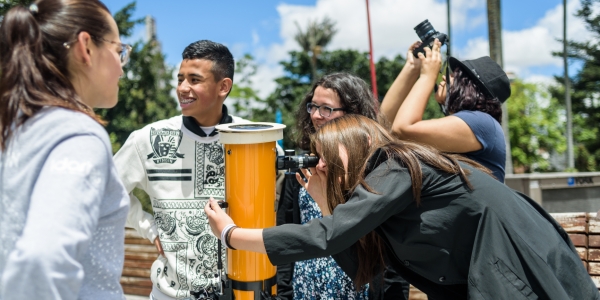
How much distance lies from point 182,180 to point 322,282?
828 millimetres

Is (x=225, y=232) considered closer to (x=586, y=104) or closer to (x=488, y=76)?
(x=488, y=76)

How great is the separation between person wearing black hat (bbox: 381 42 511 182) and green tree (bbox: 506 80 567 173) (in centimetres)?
1971

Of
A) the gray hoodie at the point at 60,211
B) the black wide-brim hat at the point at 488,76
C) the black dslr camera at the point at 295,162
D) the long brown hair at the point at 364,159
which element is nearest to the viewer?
the gray hoodie at the point at 60,211

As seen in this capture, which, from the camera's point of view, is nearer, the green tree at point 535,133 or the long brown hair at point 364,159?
the long brown hair at point 364,159

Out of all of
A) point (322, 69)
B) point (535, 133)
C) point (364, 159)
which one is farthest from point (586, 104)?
point (364, 159)

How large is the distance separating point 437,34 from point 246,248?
5.77 feet

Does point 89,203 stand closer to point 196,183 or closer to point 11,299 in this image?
point 11,299

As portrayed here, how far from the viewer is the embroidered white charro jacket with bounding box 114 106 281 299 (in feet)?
7.75

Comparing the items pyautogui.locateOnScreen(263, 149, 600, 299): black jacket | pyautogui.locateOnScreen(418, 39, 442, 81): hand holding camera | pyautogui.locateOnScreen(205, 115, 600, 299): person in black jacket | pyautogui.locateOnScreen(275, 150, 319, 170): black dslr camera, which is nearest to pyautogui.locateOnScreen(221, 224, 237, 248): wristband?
pyautogui.locateOnScreen(205, 115, 600, 299): person in black jacket

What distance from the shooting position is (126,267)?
206 inches

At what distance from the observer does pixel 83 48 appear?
49.3 inches

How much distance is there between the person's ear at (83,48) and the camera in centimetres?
125

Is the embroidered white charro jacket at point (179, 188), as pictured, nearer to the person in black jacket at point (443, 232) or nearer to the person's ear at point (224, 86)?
the person's ear at point (224, 86)

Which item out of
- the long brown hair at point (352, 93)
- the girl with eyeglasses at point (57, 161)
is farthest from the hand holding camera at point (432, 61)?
the girl with eyeglasses at point (57, 161)
